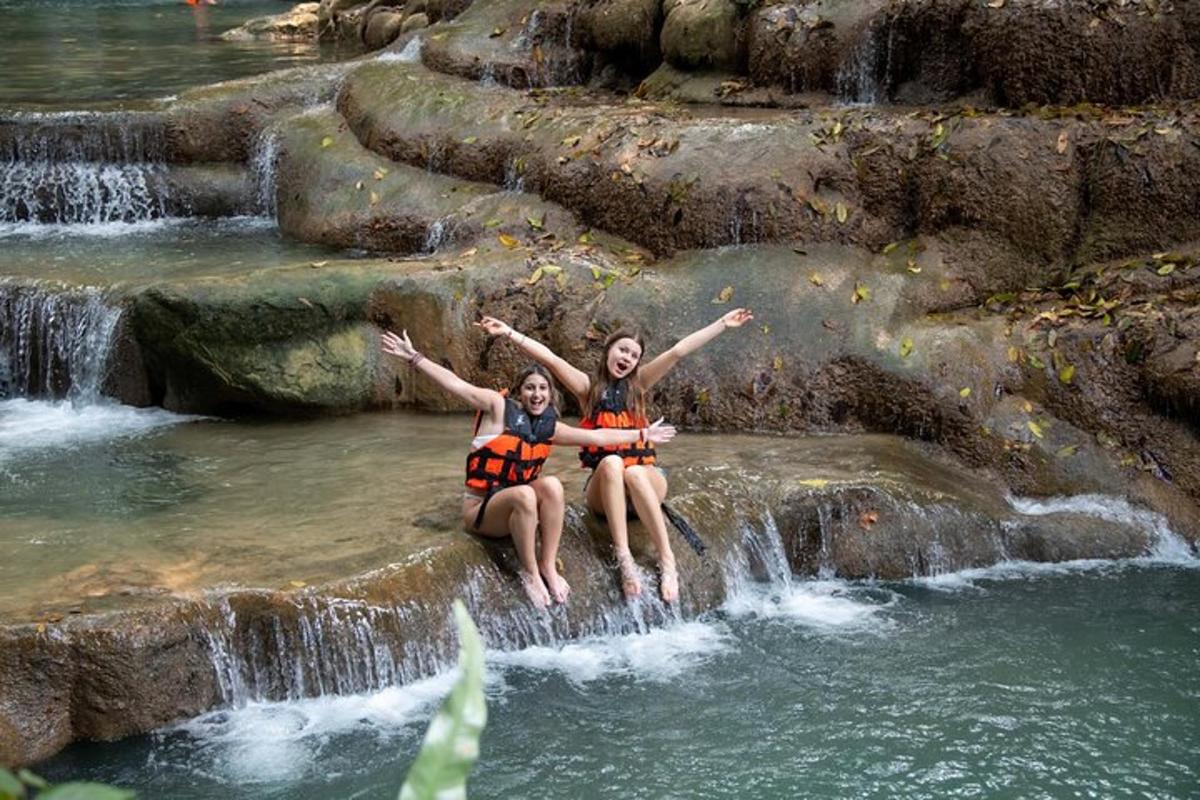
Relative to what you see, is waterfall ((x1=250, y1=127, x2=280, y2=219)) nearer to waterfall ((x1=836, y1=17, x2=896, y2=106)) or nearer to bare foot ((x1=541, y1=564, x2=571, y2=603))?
waterfall ((x1=836, y1=17, x2=896, y2=106))

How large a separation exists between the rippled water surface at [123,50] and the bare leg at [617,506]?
380 inches

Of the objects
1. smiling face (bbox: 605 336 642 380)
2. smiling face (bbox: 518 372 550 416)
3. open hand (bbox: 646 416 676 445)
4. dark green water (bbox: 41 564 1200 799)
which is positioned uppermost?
smiling face (bbox: 605 336 642 380)

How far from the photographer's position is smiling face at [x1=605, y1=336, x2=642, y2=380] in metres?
7.70

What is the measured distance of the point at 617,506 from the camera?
768cm

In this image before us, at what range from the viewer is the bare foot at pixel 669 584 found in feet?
25.5

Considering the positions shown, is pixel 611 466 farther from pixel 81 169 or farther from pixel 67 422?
pixel 81 169

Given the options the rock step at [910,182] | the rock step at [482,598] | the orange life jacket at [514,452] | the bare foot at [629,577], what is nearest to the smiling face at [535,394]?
the orange life jacket at [514,452]

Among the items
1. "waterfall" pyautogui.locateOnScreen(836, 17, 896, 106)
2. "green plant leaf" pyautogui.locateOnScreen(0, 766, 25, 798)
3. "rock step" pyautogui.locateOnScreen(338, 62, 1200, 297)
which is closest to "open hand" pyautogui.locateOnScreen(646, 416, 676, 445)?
"rock step" pyautogui.locateOnScreen(338, 62, 1200, 297)

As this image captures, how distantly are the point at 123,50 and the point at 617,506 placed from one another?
15744mm

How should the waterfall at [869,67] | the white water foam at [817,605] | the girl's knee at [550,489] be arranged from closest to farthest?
1. the girl's knee at [550,489]
2. the white water foam at [817,605]
3. the waterfall at [869,67]

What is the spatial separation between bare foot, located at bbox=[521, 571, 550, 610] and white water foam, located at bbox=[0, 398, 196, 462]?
3.28m

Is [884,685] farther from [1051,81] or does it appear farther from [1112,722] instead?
[1051,81]

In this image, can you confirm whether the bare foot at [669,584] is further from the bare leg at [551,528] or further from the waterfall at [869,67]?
the waterfall at [869,67]

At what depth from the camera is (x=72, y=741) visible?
6703 mm
